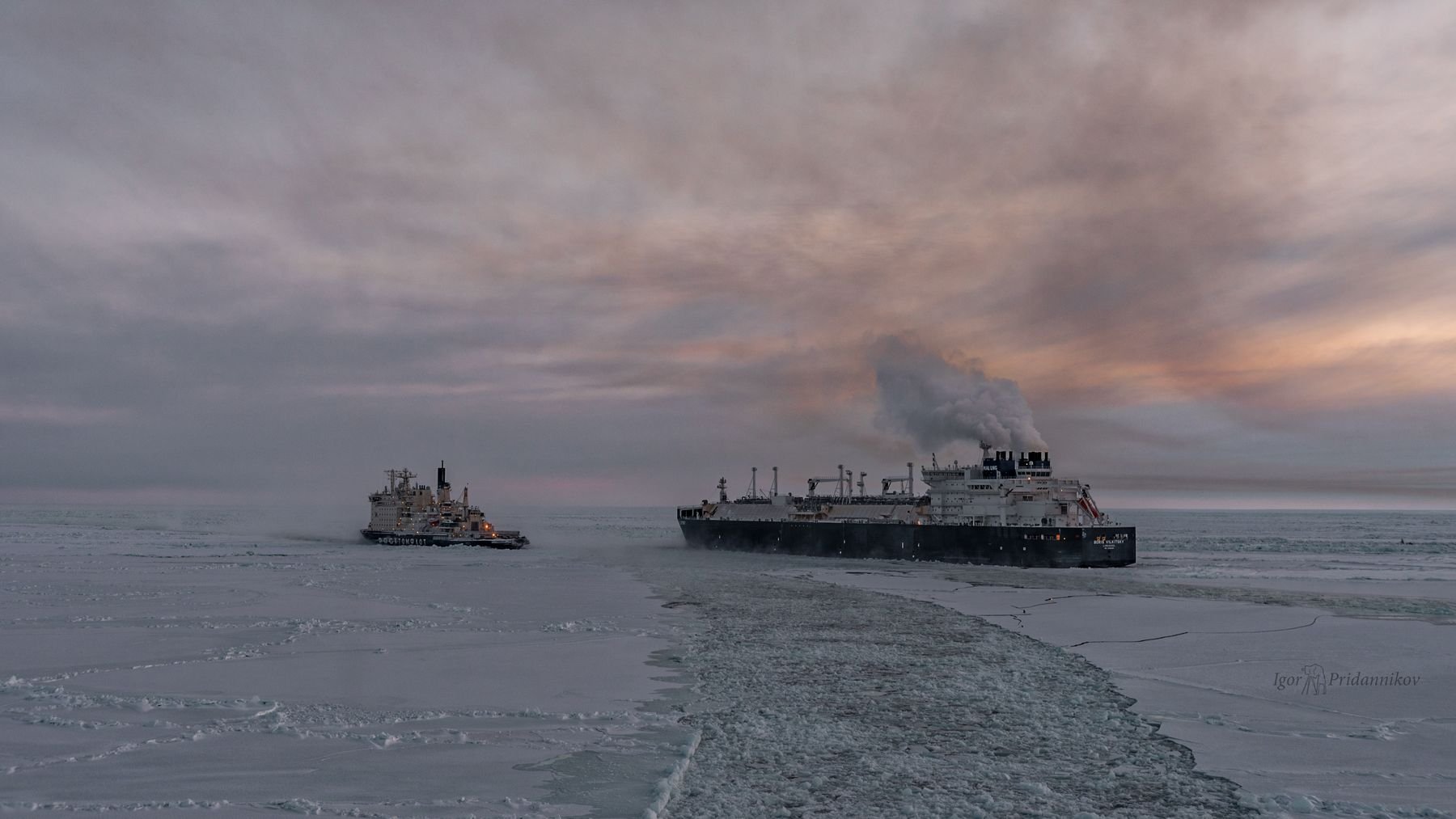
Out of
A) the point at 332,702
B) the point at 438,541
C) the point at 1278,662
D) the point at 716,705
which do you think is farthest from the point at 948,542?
the point at 332,702

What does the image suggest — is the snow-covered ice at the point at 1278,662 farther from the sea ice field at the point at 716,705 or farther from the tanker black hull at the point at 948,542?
the tanker black hull at the point at 948,542

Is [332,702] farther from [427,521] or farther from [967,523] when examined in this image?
[427,521]

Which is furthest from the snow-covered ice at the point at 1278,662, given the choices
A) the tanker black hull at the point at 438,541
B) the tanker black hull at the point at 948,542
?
the tanker black hull at the point at 438,541

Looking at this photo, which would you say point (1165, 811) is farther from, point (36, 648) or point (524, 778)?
point (36, 648)

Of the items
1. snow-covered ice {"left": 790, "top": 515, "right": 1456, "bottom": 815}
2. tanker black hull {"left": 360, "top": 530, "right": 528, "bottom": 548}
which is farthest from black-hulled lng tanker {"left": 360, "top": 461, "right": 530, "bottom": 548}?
snow-covered ice {"left": 790, "top": 515, "right": 1456, "bottom": 815}

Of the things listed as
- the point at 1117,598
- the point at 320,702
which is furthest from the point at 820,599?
the point at 320,702

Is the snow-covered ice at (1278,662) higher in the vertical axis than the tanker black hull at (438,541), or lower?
higher
